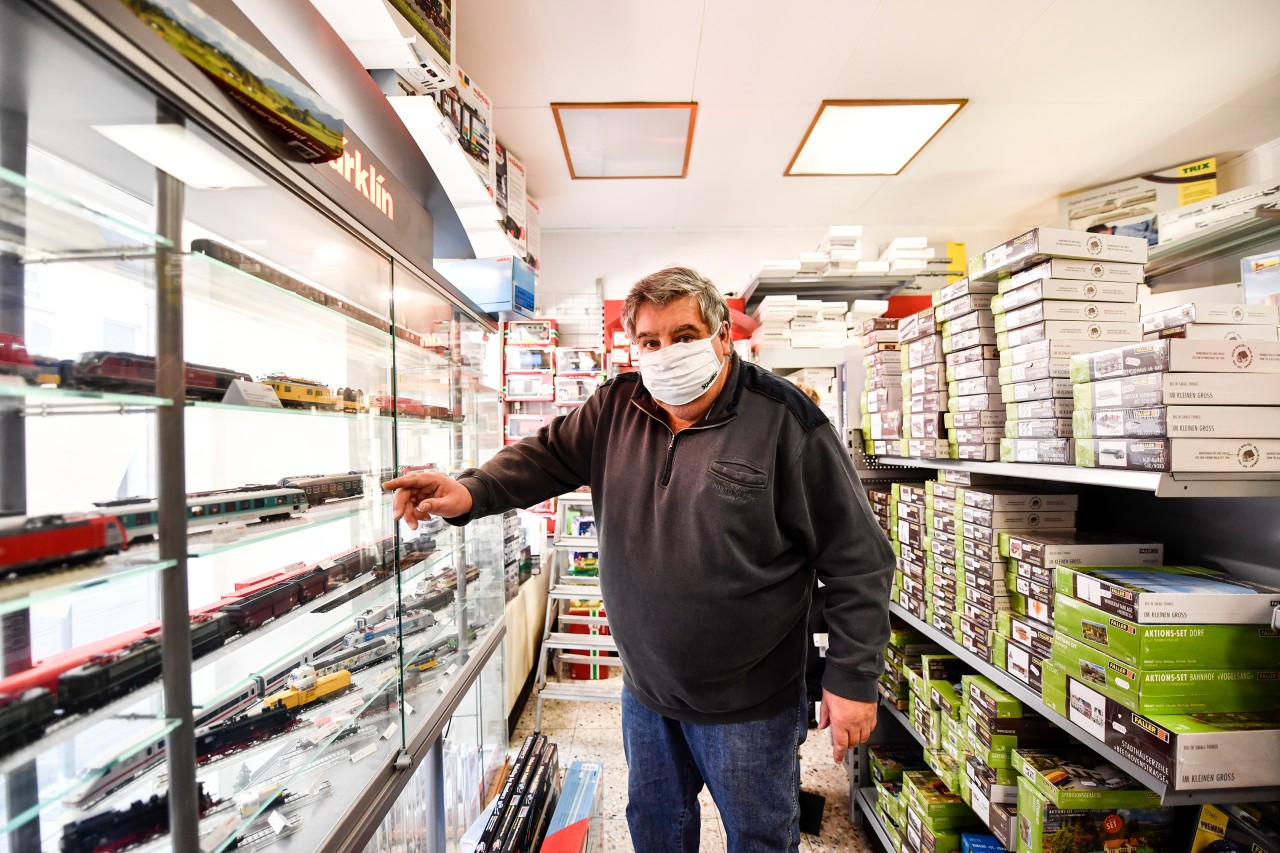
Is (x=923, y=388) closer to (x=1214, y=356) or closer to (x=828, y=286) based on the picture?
(x=1214, y=356)

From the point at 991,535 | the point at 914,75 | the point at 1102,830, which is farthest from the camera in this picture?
the point at 914,75

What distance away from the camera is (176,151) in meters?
0.79

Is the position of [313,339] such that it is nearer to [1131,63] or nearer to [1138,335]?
[1138,335]

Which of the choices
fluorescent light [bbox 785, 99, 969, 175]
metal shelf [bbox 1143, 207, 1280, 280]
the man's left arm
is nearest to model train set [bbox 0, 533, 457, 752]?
the man's left arm

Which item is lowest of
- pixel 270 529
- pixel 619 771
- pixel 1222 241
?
pixel 619 771

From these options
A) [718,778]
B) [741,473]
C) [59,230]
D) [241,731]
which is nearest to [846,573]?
[741,473]

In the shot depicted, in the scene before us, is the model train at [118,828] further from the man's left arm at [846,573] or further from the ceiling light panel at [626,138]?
the ceiling light panel at [626,138]

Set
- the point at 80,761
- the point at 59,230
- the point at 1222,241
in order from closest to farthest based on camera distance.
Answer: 1. the point at 59,230
2. the point at 80,761
3. the point at 1222,241

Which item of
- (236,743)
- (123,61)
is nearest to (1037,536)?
(236,743)

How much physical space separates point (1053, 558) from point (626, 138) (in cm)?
325

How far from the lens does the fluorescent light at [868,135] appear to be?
10.1 feet

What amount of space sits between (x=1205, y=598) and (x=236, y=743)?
221 cm

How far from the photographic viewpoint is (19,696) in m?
0.60

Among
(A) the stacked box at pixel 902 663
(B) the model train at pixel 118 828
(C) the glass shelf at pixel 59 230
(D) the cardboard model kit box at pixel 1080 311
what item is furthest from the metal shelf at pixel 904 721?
(C) the glass shelf at pixel 59 230
